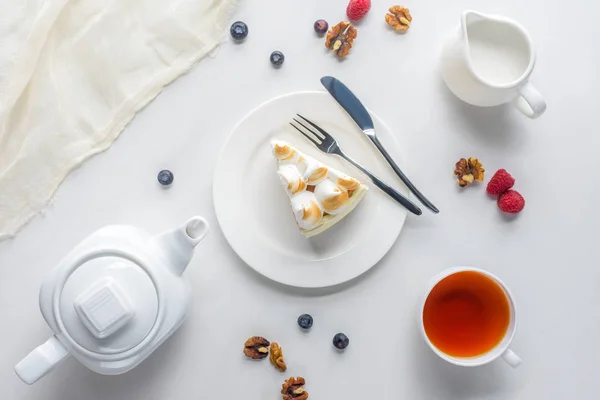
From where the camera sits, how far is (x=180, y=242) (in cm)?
96

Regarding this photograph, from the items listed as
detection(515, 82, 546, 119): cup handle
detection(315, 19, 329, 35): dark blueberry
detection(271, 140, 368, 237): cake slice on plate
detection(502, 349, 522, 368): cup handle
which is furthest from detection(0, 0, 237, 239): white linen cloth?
detection(502, 349, 522, 368): cup handle

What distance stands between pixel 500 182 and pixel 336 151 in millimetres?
280

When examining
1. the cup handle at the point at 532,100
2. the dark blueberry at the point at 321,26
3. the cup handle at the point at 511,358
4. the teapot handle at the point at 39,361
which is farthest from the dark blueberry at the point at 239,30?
the cup handle at the point at 511,358

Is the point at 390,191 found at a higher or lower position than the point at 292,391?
higher

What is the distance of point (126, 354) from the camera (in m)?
0.93

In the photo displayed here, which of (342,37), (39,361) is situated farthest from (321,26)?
(39,361)

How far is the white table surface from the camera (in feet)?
3.61

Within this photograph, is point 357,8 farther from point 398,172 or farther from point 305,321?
point 305,321

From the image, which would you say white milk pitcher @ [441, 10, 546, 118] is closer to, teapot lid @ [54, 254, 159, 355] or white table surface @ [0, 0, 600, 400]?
white table surface @ [0, 0, 600, 400]

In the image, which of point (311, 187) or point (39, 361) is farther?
point (311, 187)

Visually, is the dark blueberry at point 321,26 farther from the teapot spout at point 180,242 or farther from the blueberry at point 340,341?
the blueberry at point 340,341

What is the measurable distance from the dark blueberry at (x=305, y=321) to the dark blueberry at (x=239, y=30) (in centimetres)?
48

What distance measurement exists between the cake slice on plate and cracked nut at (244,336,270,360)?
0.20 metres

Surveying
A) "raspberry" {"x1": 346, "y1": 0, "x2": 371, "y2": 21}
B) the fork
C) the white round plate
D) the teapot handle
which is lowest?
the teapot handle
